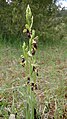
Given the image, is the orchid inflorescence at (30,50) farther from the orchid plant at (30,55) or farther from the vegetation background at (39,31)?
the vegetation background at (39,31)

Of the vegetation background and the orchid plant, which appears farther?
the vegetation background

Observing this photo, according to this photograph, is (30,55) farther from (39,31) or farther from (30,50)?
(39,31)

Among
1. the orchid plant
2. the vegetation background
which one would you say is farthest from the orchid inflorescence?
the vegetation background

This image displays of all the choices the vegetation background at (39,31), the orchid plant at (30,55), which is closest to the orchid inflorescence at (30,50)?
the orchid plant at (30,55)

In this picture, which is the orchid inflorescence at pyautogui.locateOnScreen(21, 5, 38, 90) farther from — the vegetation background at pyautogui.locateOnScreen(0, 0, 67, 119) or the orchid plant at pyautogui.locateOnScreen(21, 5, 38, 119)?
the vegetation background at pyautogui.locateOnScreen(0, 0, 67, 119)

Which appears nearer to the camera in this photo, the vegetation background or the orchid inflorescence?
the orchid inflorescence

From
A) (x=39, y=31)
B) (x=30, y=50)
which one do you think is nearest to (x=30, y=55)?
(x=30, y=50)

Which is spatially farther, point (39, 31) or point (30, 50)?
point (39, 31)

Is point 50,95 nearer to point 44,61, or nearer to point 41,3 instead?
point 44,61

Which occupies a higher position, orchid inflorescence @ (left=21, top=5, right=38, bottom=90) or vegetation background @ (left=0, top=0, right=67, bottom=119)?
orchid inflorescence @ (left=21, top=5, right=38, bottom=90)

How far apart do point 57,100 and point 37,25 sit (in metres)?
5.71

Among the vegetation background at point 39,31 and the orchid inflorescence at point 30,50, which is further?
the vegetation background at point 39,31

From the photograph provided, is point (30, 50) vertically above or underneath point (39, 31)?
above

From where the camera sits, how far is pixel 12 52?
6.28 meters
